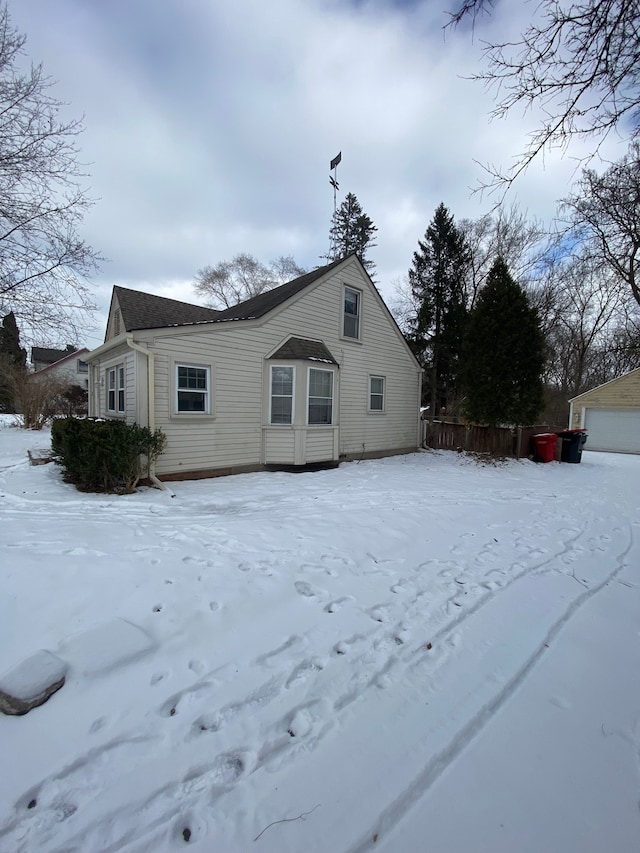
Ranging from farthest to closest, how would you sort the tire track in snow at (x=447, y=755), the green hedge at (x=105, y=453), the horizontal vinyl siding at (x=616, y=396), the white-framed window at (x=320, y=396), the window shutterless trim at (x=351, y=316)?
1. the horizontal vinyl siding at (x=616, y=396)
2. the window shutterless trim at (x=351, y=316)
3. the white-framed window at (x=320, y=396)
4. the green hedge at (x=105, y=453)
5. the tire track in snow at (x=447, y=755)

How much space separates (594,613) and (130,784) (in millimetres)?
3733

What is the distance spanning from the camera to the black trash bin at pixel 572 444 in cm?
1380

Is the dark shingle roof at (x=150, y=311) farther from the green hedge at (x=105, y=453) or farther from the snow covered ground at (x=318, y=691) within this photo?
the snow covered ground at (x=318, y=691)

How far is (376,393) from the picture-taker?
44.1ft

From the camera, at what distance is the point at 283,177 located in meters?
11.6

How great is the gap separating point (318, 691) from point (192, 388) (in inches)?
300

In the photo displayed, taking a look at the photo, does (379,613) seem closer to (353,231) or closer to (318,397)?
(318,397)

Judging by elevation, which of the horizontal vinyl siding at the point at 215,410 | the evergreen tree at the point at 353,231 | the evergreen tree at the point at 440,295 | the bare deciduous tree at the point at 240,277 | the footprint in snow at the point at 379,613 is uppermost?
the evergreen tree at the point at 353,231

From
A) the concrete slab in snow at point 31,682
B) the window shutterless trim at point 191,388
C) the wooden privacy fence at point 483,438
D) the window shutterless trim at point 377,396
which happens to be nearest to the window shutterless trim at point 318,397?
the window shutterless trim at point 377,396

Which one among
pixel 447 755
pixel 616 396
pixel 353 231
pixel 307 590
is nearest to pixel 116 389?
pixel 307 590

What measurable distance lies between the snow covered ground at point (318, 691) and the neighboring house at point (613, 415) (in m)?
18.5

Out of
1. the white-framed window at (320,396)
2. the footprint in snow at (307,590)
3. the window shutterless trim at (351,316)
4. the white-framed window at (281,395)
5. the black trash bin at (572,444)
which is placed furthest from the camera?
the black trash bin at (572,444)

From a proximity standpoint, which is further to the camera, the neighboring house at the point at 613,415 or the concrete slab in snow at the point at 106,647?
the neighboring house at the point at 613,415

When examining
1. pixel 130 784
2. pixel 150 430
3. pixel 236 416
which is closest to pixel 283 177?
pixel 236 416
